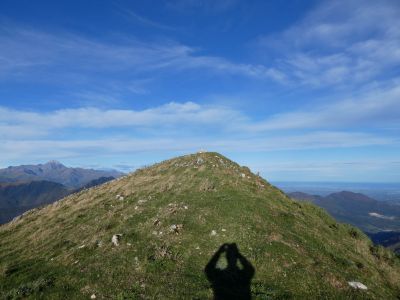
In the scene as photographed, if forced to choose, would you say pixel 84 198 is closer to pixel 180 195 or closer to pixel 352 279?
pixel 180 195

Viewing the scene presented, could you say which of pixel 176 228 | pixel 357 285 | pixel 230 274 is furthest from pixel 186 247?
pixel 357 285

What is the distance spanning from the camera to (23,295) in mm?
17578

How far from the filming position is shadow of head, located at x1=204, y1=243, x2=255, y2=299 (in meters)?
17.3

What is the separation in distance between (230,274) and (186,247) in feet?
12.6

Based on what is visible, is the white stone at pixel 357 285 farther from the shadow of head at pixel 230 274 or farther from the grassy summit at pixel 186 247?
the shadow of head at pixel 230 274

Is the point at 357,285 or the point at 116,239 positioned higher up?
the point at 116,239

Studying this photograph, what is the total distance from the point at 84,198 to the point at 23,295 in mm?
21996

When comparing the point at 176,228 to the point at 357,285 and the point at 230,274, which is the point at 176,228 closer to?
the point at 230,274

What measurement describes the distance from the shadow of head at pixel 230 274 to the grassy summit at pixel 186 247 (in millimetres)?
163

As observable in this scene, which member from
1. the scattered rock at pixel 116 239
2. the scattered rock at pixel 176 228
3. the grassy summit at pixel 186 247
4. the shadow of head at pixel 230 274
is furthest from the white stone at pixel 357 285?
the scattered rock at pixel 116 239

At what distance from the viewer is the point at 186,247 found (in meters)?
22.0

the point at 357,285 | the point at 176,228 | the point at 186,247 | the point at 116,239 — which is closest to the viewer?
the point at 357,285

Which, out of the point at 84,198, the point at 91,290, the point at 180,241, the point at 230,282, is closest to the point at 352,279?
the point at 230,282

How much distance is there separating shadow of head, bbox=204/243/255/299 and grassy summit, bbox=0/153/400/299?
163 mm
